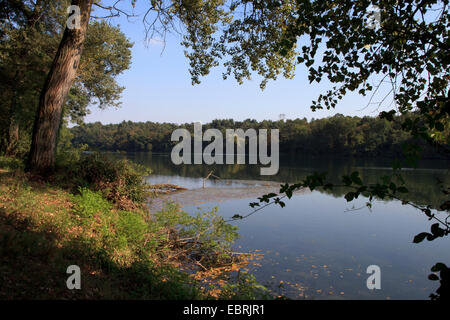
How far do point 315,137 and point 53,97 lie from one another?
305ft

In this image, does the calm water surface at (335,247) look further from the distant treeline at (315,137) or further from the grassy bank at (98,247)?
the distant treeline at (315,137)

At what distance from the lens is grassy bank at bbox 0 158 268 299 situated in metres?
4.24

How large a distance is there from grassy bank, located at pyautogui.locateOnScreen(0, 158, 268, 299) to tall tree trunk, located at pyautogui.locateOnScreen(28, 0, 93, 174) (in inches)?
26.0

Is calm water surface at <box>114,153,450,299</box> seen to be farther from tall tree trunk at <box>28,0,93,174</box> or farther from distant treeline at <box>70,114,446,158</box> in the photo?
distant treeline at <box>70,114,446,158</box>

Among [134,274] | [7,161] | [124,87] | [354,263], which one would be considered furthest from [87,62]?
[354,263]

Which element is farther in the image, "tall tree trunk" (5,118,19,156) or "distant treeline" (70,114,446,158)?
"distant treeline" (70,114,446,158)

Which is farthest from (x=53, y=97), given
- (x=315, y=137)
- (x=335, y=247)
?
(x=315, y=137)

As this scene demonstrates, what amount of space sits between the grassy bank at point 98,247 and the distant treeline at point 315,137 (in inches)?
1864

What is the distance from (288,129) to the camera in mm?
104438

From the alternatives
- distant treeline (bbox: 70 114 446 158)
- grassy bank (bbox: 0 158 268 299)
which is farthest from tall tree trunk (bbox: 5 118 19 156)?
distant treeline (bbox: 70 114 446 158)

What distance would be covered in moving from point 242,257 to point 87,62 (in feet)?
46.9

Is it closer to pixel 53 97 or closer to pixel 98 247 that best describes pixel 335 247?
pixel 98 247

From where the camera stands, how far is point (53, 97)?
8125 millimetres

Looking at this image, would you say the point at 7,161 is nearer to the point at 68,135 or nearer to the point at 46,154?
the point at 46,154
